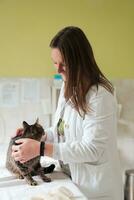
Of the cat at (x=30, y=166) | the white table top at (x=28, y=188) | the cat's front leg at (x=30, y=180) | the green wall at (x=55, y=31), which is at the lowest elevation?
the white table top at (x=28, y=188)

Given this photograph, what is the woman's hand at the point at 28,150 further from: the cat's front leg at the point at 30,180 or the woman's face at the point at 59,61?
the woman's face at the point at 59,61

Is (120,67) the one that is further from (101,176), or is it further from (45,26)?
(101,176)

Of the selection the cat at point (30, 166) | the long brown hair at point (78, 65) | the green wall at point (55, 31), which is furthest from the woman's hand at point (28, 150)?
the green wall at point (55, 31)

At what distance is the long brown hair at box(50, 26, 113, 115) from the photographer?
1276 millimetres

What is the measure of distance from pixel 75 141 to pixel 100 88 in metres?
0.26

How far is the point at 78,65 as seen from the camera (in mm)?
1280

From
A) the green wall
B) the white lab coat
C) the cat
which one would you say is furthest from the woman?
the green wall

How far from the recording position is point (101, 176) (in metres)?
1.32

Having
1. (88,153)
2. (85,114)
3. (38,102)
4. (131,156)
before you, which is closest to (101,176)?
(88,153)

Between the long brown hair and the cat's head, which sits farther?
the cat's head

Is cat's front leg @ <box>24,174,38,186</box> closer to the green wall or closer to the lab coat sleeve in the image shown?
the lab coat sleeve

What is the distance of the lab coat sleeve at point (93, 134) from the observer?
1.25m

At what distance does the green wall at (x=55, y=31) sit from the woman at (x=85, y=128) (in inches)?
32.0

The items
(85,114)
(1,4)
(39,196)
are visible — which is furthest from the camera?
(1,4)
